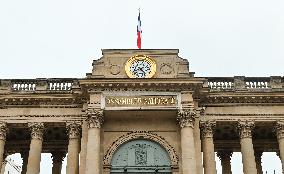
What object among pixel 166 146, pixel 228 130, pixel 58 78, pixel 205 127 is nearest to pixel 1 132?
pixel 58 78

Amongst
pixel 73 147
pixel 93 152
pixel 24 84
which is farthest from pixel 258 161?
pixel 24 84

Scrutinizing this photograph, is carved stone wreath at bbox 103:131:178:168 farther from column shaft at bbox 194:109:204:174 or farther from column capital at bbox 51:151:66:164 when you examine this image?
column capital at bbox 51:151:66:164

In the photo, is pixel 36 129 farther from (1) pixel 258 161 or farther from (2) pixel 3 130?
(1) pixel 258 161

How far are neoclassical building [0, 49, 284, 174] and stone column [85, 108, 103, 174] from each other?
0.21ft

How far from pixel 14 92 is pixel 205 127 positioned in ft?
43.2

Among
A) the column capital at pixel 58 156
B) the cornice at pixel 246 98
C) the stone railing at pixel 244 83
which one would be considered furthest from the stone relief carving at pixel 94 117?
the stone railing at pixel 244 83

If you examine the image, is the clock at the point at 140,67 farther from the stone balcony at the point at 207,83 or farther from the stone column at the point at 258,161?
the stone column at the point at 258,161

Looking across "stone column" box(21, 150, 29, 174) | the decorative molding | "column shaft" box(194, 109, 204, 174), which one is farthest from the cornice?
"stone column" box(21, 150, 29, 174)

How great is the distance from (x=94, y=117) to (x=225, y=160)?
38.4 feet

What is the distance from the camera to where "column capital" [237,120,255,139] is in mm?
31391

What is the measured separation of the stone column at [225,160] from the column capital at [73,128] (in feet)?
37.5

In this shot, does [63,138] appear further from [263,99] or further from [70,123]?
[263,99]

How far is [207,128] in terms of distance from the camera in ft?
104

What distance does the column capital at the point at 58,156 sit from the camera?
36.2 m
